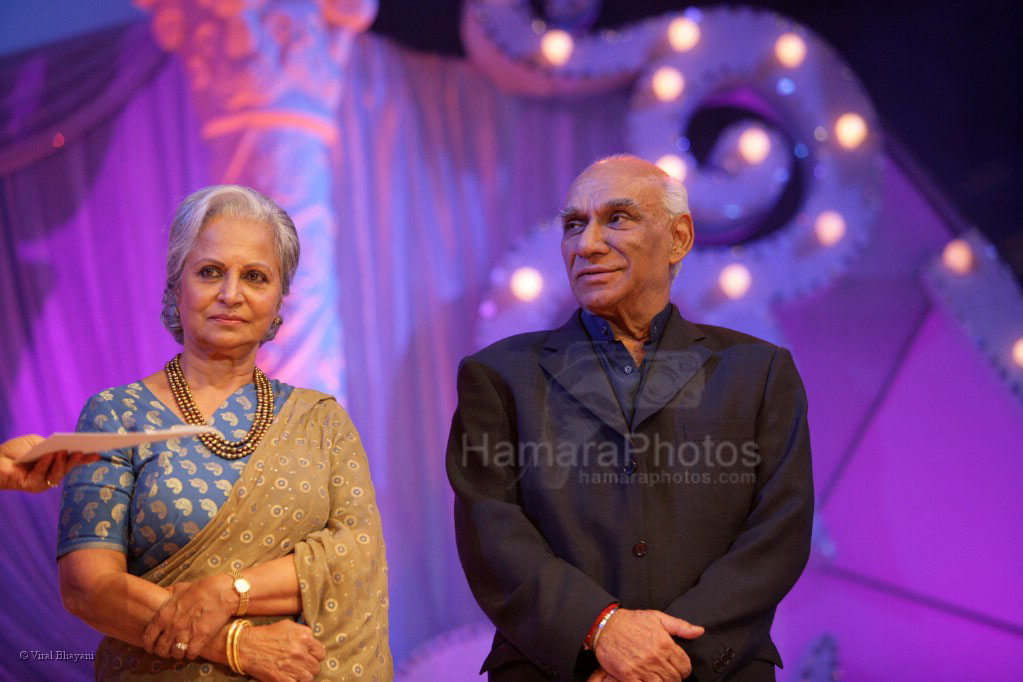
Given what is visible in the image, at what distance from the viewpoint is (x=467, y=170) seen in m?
4.15

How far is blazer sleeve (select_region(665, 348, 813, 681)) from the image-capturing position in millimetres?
2025

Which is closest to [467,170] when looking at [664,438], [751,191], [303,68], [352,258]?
[352,258]

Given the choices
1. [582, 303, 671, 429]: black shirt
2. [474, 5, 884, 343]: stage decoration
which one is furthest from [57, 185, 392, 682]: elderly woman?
[474, 5, 884, 343]: stage decoration

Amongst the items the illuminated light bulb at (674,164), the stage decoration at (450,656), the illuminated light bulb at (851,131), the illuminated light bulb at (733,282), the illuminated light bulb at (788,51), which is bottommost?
the stage decoration at (450,656)

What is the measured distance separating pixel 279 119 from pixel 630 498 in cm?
201

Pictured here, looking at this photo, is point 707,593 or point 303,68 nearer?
point 707,593

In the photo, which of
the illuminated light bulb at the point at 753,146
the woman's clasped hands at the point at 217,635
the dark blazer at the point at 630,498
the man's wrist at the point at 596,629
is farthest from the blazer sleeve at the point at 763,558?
A: the illuminated light bulb at the point at 753,146

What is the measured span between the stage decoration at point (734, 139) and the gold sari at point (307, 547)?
169 centimetres

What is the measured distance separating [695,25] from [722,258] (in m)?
0.98

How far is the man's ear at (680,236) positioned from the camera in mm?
2473

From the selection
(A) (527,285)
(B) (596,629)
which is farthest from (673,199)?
(A) (527,285)

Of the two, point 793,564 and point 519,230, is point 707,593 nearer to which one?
point 793,564

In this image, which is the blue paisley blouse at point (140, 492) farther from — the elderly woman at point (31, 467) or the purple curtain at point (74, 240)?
the purple curtain at point (74, 240)

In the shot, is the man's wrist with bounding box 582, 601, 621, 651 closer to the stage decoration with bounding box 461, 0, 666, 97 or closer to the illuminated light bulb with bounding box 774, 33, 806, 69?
the stage decoration with bounding box 461, 0, 666, 97
